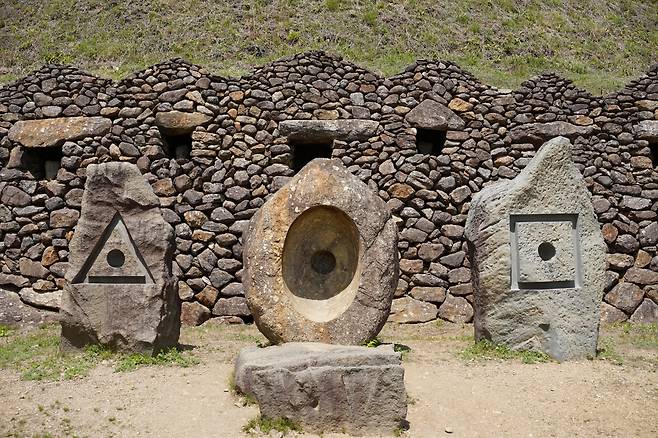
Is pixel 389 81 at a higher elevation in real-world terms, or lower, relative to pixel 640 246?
higher

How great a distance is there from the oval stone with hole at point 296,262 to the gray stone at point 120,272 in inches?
36.2

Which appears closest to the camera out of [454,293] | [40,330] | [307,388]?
[307,388]

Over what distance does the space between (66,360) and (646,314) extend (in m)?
7.55

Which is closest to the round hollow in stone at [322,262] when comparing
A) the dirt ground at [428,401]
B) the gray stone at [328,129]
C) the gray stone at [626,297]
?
the dirt ground at [428,401]

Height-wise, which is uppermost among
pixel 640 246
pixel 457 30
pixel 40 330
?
pixel 457 30

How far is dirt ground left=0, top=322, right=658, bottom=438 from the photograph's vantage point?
3965mm

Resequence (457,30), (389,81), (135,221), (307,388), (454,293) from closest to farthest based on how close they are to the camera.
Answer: (307,388) < (135,221) < (454,293) < (389,81) < (457,30)

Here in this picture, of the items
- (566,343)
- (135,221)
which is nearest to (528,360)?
(566,343)

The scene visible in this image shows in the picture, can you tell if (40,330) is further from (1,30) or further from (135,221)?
(1,30)

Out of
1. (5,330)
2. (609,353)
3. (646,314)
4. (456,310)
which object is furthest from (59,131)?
(646,314)

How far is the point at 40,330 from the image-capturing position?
7.85m

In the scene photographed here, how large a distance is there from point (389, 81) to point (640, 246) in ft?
14.7

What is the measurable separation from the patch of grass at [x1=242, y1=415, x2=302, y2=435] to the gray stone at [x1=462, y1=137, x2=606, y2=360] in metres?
2.67

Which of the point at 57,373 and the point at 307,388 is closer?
the point at 307,388
